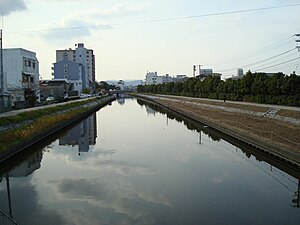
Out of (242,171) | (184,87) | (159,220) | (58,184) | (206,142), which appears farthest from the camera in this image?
(184,87)

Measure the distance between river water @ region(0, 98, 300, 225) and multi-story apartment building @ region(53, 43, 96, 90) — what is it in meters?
61.3

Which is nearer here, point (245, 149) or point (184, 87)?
point (245, 149)

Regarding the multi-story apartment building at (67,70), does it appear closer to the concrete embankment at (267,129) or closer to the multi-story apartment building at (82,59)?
the multi-story apartment building at (82,59)

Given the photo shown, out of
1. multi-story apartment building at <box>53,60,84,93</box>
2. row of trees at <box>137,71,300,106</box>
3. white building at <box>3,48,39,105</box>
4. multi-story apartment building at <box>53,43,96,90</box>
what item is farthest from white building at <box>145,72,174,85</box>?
white building at <box>3,48,39,105</box>

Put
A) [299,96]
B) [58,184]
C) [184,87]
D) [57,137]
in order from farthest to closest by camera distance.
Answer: [184,87]
[299,96]
[57,137]
[58,184]

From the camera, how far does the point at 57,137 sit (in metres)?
21.4

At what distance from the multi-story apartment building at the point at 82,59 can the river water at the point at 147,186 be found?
61.3 meters

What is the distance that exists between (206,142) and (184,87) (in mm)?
42444

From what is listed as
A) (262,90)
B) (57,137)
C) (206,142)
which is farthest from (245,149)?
(262,90)

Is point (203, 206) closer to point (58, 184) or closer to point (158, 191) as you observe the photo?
point (158, 191)

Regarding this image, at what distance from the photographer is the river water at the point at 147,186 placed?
27.2 feet

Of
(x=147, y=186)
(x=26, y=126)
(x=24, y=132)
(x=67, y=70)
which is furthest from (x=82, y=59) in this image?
(x=147, y=186)

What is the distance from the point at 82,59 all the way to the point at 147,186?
278 ft

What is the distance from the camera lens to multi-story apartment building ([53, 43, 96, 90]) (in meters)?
80.5
